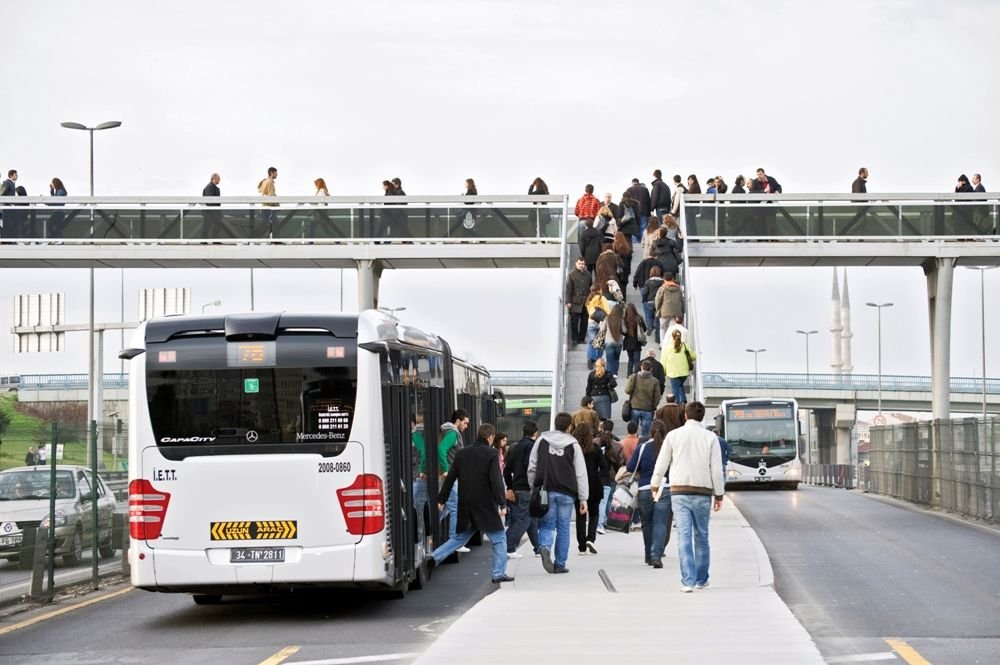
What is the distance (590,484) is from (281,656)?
9.75m

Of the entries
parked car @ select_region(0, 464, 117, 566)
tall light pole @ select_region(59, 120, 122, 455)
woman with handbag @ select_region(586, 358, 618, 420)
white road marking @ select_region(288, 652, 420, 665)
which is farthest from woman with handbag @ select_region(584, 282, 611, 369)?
tall light pole @ select_region(59, 120, 122, 455)

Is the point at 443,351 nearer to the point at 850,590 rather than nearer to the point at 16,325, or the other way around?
the point at 850,590

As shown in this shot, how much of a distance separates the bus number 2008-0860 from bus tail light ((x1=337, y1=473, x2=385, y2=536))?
135mm

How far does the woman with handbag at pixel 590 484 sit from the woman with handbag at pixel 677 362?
6.10 m

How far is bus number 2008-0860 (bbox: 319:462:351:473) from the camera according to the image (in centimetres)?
1477

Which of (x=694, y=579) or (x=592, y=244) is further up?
(x=592, y=244)

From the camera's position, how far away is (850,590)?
16734mm

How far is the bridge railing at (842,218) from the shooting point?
38406 millimetres

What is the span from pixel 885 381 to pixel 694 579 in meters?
87.8

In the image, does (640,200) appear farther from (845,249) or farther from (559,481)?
(559,481)

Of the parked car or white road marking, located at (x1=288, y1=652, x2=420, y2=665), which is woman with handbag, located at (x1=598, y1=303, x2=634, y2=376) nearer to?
the parked car

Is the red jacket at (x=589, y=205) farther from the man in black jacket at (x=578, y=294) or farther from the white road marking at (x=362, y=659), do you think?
the white road marking at (x=362, y=659)

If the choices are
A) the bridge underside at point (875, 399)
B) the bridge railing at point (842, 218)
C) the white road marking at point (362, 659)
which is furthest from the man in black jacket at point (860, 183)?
the bridge underside at point (875, 399)

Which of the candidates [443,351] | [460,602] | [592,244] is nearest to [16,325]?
[592,244]
